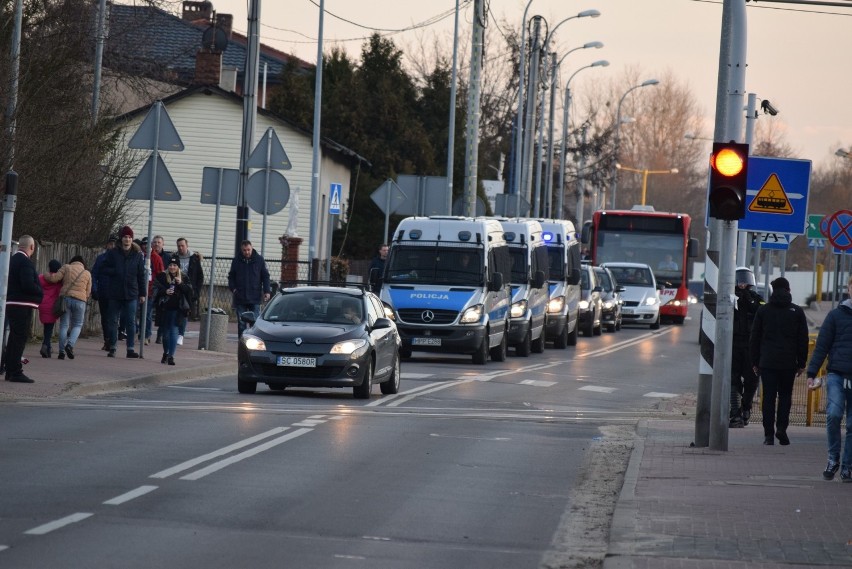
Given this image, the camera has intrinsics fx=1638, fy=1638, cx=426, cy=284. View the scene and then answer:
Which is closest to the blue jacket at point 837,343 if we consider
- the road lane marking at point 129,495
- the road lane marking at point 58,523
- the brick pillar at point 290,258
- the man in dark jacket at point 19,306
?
the road lane marking at point 129,495

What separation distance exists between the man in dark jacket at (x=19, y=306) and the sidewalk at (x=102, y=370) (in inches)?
8.3

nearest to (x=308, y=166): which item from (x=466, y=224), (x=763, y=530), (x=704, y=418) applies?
(x=466, y=224)

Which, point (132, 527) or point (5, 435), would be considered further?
point (5, 435)

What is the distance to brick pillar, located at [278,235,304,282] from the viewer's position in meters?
43.0

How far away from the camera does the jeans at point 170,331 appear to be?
23.8m

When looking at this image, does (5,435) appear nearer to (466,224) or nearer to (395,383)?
(395,383)

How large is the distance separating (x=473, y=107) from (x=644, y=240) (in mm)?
13445

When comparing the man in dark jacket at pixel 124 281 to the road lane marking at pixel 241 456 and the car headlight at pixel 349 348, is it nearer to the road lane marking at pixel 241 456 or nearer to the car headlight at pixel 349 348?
the car headlight at pixel 349 348

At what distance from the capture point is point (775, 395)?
16672 millimetres

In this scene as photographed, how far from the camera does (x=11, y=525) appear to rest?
31.4 ft

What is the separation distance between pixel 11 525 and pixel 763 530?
15.3ft

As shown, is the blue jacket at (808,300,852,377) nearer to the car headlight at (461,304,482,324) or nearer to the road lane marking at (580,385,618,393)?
the road lane marking at (580,385,618,393)

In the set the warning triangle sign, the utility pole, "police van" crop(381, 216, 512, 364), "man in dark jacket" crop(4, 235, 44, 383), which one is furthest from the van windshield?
the warning triangle sign

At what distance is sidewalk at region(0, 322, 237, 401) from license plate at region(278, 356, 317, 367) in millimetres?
2192
